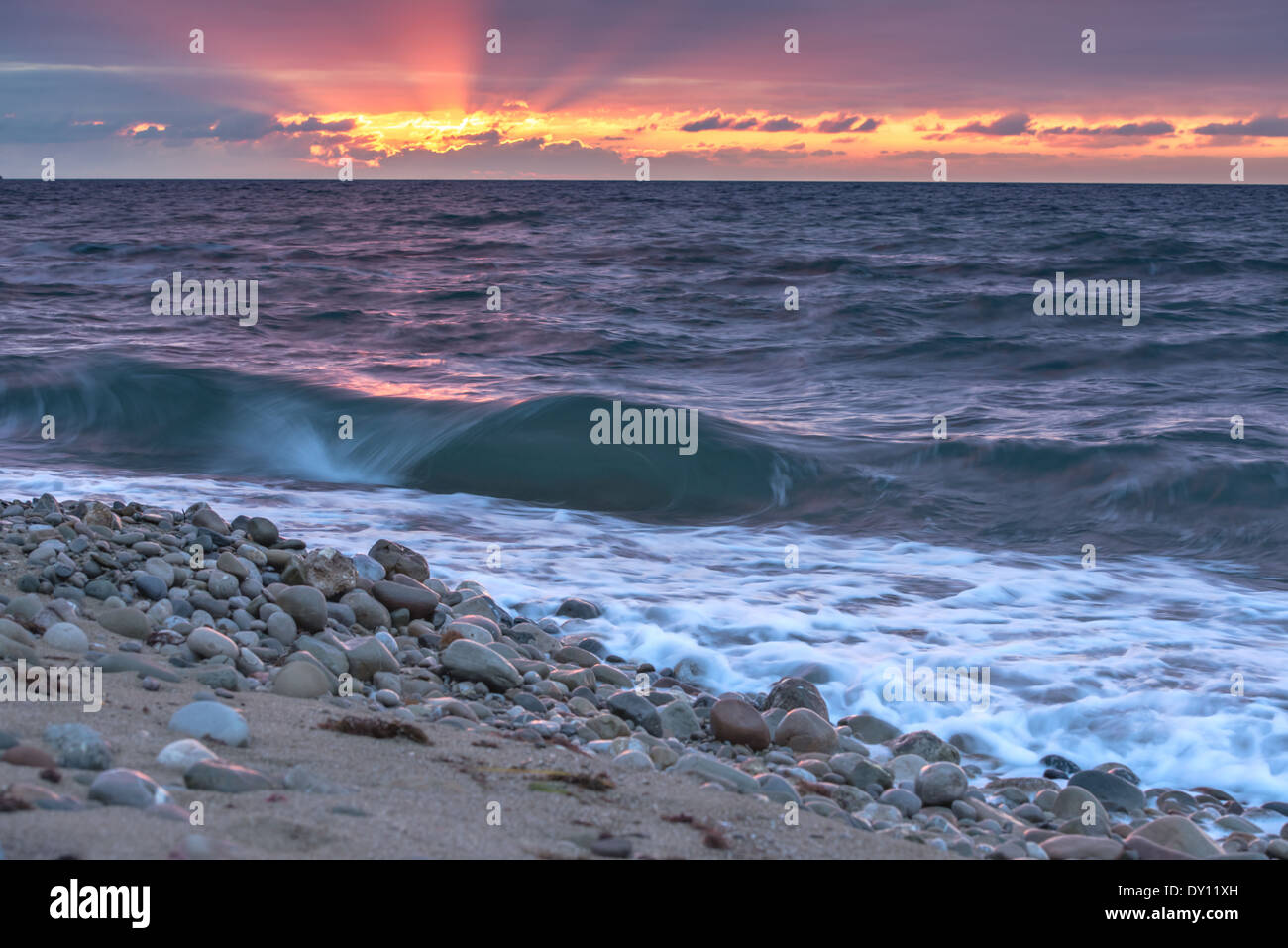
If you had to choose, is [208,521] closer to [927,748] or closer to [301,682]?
[301,682]

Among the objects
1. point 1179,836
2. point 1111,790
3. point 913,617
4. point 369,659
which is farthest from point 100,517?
point 1179,836

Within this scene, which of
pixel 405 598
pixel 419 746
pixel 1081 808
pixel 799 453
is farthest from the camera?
pixel 799 453

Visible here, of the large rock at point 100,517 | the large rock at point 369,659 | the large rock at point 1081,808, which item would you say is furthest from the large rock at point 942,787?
the large rock at point 100,517

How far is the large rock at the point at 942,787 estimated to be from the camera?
3594 millimetres

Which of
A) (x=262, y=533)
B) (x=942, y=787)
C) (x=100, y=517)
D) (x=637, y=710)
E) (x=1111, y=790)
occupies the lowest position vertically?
(x=1111, y=790)

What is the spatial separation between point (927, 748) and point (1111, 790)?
2.20 ft

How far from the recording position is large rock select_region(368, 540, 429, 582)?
18.4ft

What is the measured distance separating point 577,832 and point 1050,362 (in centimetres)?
1473

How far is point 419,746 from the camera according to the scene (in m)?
3.17

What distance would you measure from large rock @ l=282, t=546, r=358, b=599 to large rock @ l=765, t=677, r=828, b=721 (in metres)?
2.05

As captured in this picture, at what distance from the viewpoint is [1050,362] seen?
15.6 m

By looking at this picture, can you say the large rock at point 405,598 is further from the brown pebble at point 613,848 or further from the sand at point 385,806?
the brown pebble at point 613,848

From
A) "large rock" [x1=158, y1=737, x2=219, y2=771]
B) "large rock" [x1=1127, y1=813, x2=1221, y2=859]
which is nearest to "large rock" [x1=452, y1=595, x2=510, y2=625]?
"large rock" [x1=158, y1=737, x2=219, y2=771]

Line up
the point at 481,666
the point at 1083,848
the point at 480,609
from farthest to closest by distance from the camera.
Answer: the point at 480,609 → the point at 481,666 → the point at 1083,848
